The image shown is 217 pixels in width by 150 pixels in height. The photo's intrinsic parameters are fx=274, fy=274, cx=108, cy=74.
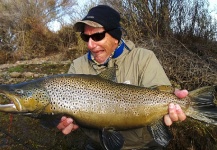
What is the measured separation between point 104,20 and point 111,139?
1320mm

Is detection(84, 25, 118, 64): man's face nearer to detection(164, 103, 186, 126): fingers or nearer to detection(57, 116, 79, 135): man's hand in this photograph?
detection(57, 116, 79, 135): man's hand

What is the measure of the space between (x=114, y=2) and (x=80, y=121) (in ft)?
→ 27.8

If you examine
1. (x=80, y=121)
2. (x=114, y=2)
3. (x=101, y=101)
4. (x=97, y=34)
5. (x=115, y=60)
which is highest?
(x=114, y=2)

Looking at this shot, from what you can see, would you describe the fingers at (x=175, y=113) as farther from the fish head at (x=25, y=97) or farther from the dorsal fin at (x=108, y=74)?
the fish head at (x=25, y=97)

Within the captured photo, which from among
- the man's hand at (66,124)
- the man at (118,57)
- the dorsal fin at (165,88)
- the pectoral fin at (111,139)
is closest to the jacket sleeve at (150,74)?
the man at (118,57)

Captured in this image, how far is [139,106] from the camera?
2631 mm

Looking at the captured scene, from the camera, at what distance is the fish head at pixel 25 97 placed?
2.48m

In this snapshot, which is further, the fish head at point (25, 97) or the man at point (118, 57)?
the man at point (118, 57)

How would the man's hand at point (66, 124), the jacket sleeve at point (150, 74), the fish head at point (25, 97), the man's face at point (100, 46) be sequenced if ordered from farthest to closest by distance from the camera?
the man's face at point (100, 46)
the jacket sleeve at point (150, 74)
the man's hand at point (66, 124)
the fish head at point (25, 97)

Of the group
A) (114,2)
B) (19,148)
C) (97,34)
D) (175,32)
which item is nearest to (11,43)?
(114,2)

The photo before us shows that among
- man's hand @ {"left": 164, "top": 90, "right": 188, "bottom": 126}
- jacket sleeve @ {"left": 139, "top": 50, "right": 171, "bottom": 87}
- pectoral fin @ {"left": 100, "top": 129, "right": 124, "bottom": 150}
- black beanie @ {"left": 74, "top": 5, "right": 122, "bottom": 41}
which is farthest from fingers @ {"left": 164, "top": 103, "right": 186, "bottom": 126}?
black beanie @ {"left": 74, "top": 5, "right": 122, "bottom": 41}

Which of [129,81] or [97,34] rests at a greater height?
[97,34]

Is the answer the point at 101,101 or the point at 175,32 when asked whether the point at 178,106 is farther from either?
the point at 175,32

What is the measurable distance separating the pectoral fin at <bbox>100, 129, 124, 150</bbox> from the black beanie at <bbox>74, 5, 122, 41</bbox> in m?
1.15
